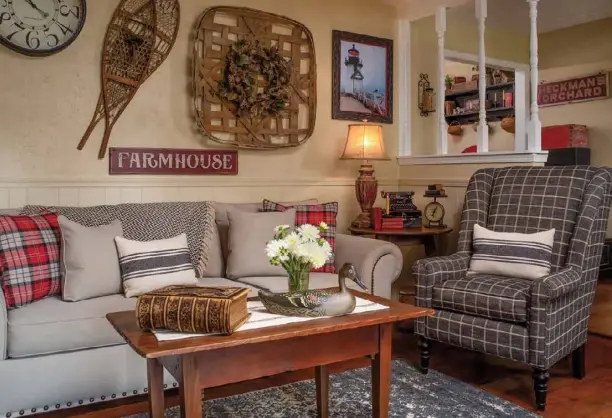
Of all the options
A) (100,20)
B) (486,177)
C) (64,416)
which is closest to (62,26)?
(100,20)

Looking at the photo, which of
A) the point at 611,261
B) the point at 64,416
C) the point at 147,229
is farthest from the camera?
the point at 611,261

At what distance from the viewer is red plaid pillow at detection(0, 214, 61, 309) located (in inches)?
99.3

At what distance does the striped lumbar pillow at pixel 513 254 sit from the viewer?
288 centimetres

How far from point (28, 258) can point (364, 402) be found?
5.39 ft

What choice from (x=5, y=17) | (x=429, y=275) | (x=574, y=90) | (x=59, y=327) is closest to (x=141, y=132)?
(x=5, y=17)

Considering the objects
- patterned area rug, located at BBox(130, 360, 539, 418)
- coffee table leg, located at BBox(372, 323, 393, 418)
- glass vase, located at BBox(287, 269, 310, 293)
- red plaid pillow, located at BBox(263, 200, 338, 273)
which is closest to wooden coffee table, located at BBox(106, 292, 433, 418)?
coffee table leg, located at BBox(372, 323, 393, 418)

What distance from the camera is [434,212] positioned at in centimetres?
406

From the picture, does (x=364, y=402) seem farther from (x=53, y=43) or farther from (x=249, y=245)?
(x=53, y=43)

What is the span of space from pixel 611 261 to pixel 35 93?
5.12m

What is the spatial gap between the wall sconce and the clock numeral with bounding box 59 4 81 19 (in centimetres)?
256

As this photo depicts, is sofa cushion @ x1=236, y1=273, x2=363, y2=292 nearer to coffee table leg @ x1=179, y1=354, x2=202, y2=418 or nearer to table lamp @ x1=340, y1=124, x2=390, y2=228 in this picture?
table lamp @ x1=340, y1=124, x2=390, y2=228

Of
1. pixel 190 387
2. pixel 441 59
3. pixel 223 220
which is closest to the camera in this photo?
pixel 190 387

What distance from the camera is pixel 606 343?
3539mm

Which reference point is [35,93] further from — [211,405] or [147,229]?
[211,405]
